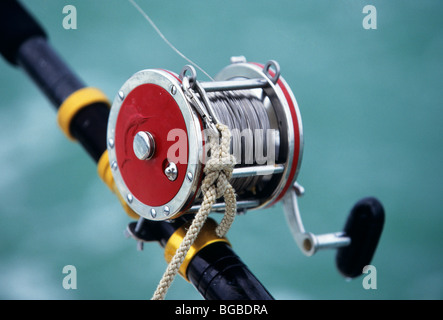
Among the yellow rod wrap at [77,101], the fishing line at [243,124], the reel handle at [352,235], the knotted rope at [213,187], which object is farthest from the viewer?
the yellow rod wrap at [77,101]

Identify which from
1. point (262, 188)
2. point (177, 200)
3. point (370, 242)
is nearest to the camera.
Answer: point (177, 200)

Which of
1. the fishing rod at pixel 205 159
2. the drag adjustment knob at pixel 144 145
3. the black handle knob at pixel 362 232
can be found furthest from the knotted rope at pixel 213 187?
the black handle knob at pixel 362 232

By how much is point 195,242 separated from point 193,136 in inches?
10.7

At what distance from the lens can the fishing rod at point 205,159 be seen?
1.23 m

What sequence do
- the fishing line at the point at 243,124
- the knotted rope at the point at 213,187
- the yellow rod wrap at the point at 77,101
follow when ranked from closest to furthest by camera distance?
the knotted rope at the point at 213,187
the fishing line at the point at 243,124
the yellow rod wrap at the point at 77,101

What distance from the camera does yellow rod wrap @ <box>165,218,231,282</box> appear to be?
134 cm

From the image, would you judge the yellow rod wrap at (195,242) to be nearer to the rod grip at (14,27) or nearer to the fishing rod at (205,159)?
the fishing rod at (205,159)

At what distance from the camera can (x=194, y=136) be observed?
119cm

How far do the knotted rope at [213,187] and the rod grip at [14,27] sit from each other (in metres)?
0.83

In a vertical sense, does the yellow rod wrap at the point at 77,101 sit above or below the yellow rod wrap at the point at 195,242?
above

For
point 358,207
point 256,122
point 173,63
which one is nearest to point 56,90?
point 256,122

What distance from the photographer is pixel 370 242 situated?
1558 millimetres
